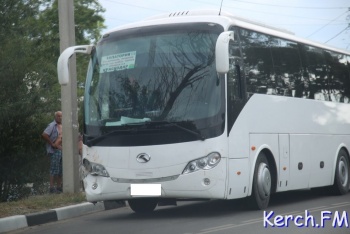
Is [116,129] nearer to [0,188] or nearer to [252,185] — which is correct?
[252,185]

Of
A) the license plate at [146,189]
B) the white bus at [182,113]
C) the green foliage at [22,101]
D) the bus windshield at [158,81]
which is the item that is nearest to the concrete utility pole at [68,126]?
the green foliage at [22,101]

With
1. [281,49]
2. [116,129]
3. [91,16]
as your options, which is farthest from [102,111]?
[91,16]

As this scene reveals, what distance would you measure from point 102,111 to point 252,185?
9.26 ft

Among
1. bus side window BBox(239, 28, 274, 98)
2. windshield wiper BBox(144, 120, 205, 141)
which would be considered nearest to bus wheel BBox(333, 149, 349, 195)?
bus side window BBox(239, 28, 274, 98)

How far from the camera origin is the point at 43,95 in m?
18.9

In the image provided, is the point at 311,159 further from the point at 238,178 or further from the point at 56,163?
the point at 56,163

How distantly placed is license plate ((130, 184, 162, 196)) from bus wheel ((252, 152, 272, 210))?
6.10 ft

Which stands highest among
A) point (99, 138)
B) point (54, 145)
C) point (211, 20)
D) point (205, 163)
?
point (211, 20)

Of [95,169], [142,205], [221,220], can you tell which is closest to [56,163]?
[142,205]

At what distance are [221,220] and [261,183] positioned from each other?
1.61m

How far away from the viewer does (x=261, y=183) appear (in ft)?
47.3

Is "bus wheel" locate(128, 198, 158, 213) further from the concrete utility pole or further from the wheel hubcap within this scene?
the concrete utility pole

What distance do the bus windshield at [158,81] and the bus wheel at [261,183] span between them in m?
1.62

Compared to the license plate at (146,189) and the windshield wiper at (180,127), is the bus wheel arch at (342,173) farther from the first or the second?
the license plate at (146,189)
